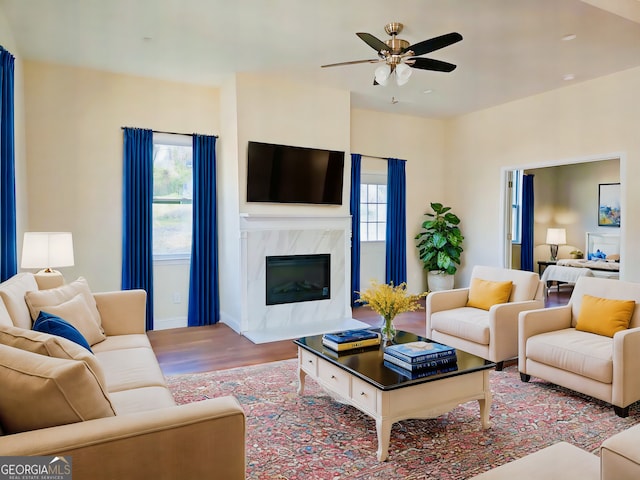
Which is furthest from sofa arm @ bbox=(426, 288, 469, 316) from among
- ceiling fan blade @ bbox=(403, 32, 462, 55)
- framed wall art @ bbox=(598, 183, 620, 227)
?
framed wall art @ bbox=(598, 183, 620, 227)

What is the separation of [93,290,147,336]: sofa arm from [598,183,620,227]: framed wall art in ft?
29.3

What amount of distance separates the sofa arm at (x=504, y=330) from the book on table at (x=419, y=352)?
1.26 metres

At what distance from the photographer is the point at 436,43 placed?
10.9 ft

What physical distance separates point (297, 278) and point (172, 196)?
1929mm

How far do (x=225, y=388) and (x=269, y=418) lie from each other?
2.22ft

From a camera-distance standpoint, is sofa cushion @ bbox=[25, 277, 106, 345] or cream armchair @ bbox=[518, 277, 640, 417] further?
cream armchair @ bbox=[518, 277, 640, 417]

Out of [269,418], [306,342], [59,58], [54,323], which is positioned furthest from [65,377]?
[59,58]

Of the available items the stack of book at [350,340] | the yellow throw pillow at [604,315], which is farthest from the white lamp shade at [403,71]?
the yellow throw pillow at [604,315]

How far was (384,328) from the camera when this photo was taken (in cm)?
Answer: 319

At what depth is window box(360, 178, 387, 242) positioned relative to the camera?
23.3ft

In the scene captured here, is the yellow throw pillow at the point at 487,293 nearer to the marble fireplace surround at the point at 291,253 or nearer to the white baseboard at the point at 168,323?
the marble fireplace surround at the point at 291,253

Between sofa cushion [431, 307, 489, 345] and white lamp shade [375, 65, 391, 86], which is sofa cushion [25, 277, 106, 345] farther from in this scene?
sofa cushion [431, 307, 489, 345]

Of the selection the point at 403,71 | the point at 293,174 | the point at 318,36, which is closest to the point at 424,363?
the point at 403,71

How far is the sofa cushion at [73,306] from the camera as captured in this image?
8.95 ft
